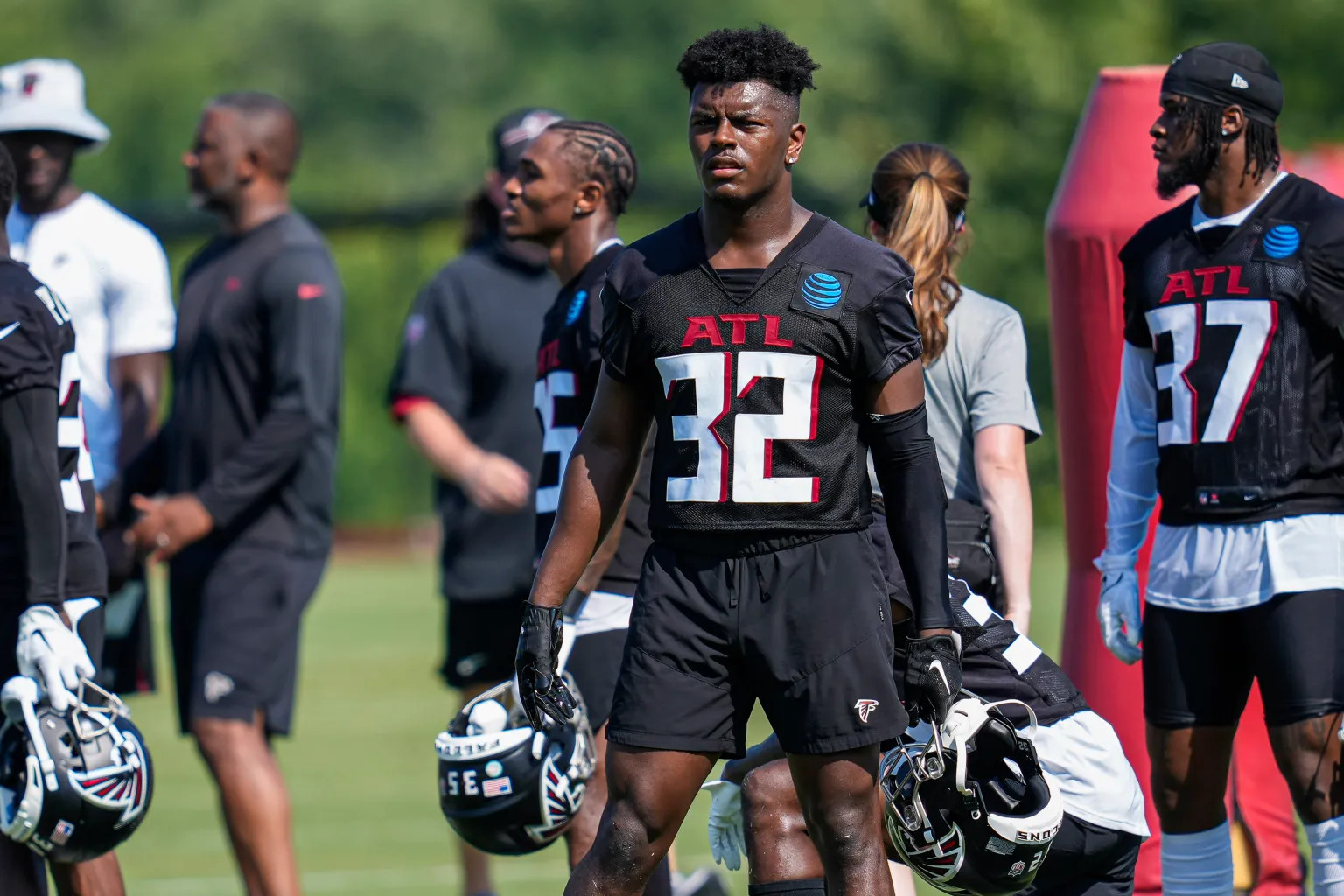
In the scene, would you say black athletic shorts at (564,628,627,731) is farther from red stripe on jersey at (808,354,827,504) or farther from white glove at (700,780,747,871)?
red stripe on jersey at (808,354,827,504)

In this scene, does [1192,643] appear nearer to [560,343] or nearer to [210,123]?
[560,343]

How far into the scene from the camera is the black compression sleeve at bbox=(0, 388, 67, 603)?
200 inches

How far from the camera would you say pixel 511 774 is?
5297 millimetres

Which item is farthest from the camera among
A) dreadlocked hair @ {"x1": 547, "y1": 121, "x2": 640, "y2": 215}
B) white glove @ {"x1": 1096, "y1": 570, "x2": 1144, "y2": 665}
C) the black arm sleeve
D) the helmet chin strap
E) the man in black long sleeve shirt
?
the black arm sleeve

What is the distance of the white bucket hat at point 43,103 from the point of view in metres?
6.96

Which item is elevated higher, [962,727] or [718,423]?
[718,423]

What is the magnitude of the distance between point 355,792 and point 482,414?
10.3 feet

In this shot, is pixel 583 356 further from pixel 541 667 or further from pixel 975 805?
pixel 975 805

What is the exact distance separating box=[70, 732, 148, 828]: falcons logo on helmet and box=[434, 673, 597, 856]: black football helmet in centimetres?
80

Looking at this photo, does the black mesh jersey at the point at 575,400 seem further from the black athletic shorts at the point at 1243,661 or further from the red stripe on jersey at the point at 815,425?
the black athletic shorts at the point at 1243,661

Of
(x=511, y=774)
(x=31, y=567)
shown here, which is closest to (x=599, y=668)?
(x=511, y=774)

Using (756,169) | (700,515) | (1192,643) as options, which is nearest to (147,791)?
(700,515)

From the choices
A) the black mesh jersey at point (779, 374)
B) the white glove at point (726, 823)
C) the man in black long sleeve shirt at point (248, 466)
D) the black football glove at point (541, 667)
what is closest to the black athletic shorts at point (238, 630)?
the man in black long sleeve shirt at point (248, 466)

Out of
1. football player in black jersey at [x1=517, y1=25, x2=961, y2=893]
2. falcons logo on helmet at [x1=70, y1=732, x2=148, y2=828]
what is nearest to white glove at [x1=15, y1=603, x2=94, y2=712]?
falcons logo on helmet at [x1=70, y1=732, x2=148, y2=828]
